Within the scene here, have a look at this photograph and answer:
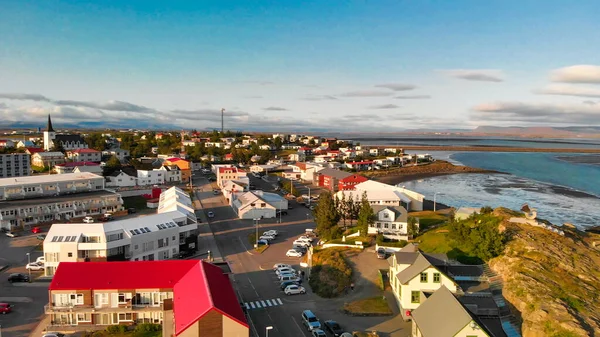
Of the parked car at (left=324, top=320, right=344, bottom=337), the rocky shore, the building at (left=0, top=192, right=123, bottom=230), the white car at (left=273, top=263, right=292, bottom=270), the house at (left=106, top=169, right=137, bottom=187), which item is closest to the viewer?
the parked car at (left=324, top=320, right=344, bottom=337)

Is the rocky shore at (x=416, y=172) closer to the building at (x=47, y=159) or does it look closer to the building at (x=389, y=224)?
the building at (x=389, y=224)

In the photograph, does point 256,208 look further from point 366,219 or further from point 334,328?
Result: point 334,328

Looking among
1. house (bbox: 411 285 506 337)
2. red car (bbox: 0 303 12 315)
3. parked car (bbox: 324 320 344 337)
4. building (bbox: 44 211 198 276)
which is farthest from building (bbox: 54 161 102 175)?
house (bbox: 411 285 506 337)

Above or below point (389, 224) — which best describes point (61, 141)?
above

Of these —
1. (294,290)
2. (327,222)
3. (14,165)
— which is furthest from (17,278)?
(14,165)

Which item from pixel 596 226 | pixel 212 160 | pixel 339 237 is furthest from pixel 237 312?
pixel 212 160

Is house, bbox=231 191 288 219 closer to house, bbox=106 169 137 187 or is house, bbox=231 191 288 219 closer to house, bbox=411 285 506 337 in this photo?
house, bbox=106 169 137 187

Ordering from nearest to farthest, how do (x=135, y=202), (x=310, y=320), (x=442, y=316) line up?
(x=442, y=316) → (x=310, y=320) → (x=135, y=202)
